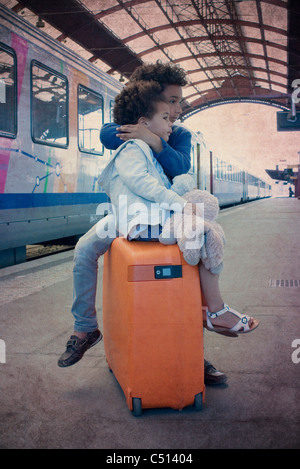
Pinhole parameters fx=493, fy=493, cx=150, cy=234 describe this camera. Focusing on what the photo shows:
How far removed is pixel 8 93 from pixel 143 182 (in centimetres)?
426

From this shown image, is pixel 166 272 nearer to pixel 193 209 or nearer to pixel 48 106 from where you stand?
pixel 193 209

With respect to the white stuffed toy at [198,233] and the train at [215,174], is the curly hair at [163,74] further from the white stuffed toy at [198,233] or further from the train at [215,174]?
the train at [215,174]

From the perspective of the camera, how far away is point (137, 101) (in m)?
2.60

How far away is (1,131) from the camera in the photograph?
18.7 feet

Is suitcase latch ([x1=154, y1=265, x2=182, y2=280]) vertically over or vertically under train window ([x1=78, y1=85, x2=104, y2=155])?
under

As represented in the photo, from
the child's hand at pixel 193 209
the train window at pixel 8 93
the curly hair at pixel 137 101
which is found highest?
the train window at pixel 8 93

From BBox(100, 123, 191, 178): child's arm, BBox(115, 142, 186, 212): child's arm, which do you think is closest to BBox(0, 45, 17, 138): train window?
BBox(100, 123, 191, 178): child's arm

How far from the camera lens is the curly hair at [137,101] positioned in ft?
8.39

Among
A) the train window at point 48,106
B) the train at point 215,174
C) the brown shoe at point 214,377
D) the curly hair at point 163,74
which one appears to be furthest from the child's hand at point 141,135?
the train at point 215,174

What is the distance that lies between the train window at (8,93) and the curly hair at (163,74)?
3482mm

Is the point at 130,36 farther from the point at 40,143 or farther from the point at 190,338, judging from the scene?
the point at 190,338

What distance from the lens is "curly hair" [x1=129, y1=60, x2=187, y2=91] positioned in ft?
8.57

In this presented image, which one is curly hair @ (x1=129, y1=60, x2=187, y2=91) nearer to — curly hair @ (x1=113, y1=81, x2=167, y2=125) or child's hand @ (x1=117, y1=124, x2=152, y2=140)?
curly hair @ (x1=113, y1=81, x2=167, y2=125)
